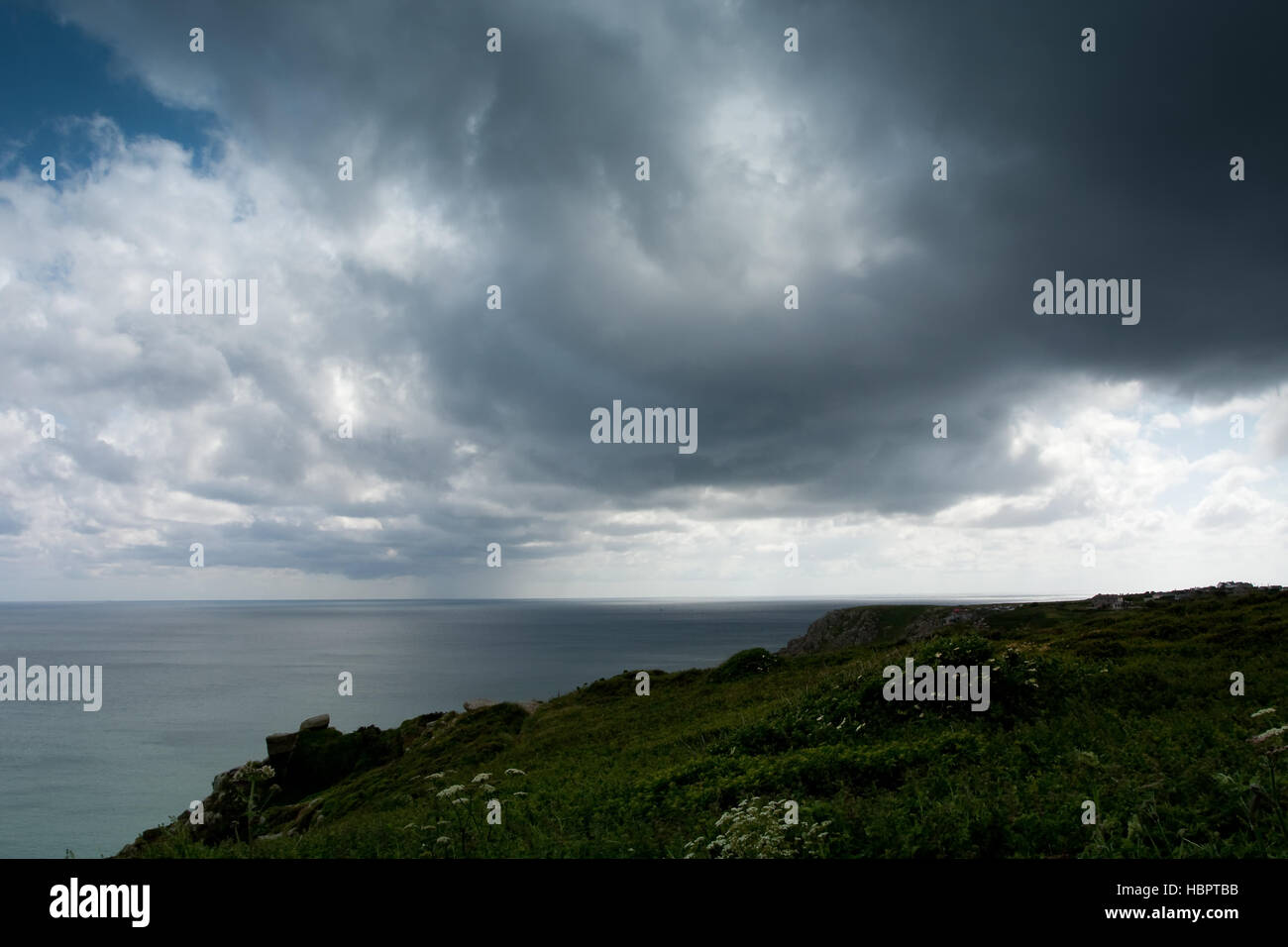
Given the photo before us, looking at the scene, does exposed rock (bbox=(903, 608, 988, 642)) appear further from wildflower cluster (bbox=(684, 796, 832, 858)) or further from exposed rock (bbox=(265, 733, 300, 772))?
wildflower cluster (bbox=(684, 796, 832, 858))

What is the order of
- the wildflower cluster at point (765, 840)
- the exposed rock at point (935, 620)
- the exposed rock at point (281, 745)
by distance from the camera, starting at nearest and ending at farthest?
the wildflower cluster at point (765, 840), the exposed rock at point (281, 745), the exposed rock at point (935, 620)

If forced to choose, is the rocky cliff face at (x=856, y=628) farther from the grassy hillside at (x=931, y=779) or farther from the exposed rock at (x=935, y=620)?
the grassy hillside at (x=931, y=779)

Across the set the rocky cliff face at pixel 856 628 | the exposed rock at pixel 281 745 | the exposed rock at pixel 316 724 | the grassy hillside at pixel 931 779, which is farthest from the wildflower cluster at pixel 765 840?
the rocky cliff face at pixel 856 628

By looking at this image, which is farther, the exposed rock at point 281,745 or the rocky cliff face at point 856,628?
the rocky cliff face at point 856,628

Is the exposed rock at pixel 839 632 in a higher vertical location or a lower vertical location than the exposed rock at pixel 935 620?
lower

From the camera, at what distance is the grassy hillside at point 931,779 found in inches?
327

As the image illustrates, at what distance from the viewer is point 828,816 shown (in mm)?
9484

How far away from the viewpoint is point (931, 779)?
36.1ft

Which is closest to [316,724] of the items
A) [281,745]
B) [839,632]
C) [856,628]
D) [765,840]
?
[281,745]

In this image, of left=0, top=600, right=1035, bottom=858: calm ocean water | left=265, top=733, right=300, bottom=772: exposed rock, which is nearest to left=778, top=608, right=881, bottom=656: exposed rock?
left=0, top=600, right=1035, bottom=858: calm ocean water

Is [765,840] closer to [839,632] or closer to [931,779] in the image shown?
Result: [931,779]

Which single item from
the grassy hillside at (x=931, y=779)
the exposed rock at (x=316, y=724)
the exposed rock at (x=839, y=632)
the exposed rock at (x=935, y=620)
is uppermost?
the grassy hillside at (x=931, y=779)
